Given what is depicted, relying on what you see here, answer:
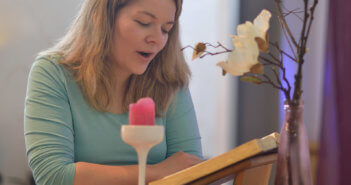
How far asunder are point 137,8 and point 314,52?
54.4 inches

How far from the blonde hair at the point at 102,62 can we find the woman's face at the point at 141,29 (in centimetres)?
4

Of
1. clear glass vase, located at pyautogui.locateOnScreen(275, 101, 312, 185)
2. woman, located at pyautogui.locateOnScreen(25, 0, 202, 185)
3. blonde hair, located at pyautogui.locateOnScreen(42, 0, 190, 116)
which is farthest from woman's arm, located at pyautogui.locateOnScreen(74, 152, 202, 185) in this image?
clear glass vase, located at pyautogui.locateOnScreen(275, 101, 312, 185)

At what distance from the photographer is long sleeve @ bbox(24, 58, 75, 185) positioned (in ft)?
3.45

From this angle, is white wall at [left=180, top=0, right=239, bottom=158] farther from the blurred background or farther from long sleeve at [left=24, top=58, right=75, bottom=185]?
long sleeve at [left=24, top=58, right=75, bottom=185]

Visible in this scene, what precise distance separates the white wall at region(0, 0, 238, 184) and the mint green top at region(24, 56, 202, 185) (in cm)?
124

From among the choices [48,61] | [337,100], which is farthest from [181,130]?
[337,100]

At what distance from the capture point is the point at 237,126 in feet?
8.77

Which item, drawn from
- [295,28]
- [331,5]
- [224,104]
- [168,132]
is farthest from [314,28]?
[168,132]

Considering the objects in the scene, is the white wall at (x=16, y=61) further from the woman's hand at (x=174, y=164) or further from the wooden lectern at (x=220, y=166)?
the wooden lectern at (x=220, y=166)

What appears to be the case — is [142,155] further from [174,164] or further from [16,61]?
[16,61]

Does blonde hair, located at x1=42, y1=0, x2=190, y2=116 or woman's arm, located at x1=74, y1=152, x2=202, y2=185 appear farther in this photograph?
blonde hair, located at x1=42, y1=0, x2=190, y2=116

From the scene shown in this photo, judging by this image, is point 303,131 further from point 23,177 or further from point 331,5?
point 23,177

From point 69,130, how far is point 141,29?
36 centimetres

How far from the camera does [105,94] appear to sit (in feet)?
4.30
